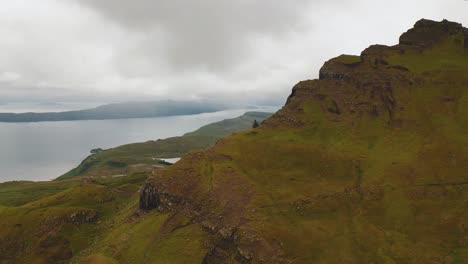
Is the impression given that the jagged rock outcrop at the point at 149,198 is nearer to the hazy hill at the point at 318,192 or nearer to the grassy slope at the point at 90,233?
the hazy hill at the point at 318,192

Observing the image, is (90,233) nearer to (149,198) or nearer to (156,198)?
(149,198)

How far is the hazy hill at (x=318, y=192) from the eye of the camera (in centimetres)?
7319

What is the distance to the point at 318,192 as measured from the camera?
8744 centimetres

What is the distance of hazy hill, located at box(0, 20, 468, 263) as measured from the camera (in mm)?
73188

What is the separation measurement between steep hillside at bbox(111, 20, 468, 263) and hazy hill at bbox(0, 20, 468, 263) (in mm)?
343

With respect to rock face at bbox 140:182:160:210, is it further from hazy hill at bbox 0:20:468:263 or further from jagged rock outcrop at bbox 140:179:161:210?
hazy hill at bbox 0:20:468:263

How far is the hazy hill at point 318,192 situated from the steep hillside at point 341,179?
0.34 metres

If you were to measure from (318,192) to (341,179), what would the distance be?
1015 centimetres

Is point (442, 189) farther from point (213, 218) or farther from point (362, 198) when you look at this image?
point (213, 218)

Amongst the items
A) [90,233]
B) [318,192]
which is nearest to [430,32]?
[318,192]

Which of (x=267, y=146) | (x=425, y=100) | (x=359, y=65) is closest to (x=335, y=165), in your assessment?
(x=267, y=146)

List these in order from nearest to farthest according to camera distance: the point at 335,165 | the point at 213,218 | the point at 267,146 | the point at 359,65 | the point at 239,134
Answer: the point at 213,218 < the point at 335,165 < the point at 267,146 < the point at 239,134 < the point at 359,65

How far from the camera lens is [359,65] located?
139 m

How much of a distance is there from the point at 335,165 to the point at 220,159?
34567 millimetres
